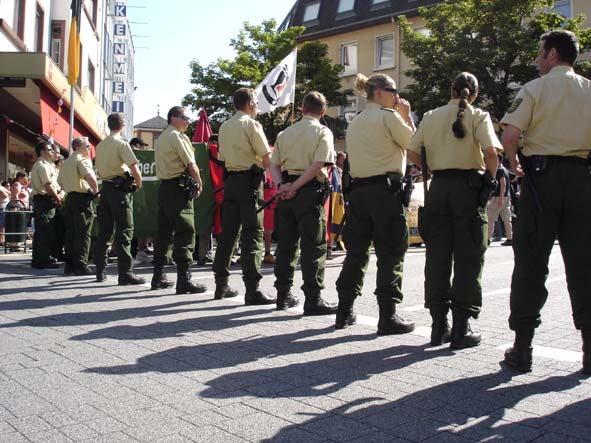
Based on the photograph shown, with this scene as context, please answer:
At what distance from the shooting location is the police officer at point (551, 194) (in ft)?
13.8

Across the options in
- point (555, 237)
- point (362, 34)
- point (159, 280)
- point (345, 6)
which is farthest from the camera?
point (345, 6)

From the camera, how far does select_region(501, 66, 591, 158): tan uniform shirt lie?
4.21 metres

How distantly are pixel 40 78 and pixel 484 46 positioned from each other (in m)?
23.3

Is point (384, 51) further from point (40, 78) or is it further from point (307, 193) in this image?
point (307, 193)

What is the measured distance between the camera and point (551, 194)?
13.8 feet

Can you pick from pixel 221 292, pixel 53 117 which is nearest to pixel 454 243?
pixel 221 292

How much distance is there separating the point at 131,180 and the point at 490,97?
26.4 meters

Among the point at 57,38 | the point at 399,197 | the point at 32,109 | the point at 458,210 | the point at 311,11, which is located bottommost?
the point at 458,210

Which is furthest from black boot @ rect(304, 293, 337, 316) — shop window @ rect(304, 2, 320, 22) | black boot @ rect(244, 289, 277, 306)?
shop window @ rect(304, 2, 320, 22)

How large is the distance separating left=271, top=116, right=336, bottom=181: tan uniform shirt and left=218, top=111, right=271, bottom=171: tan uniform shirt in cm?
47

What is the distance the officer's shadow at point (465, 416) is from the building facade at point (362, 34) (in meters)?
39.3

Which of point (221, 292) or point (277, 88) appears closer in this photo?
point (221, 292)

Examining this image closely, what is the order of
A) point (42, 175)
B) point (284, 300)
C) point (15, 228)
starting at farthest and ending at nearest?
1. point (15, 228)
2. point (42, 175)
3. point (284, 300)

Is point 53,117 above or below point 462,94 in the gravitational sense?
above
